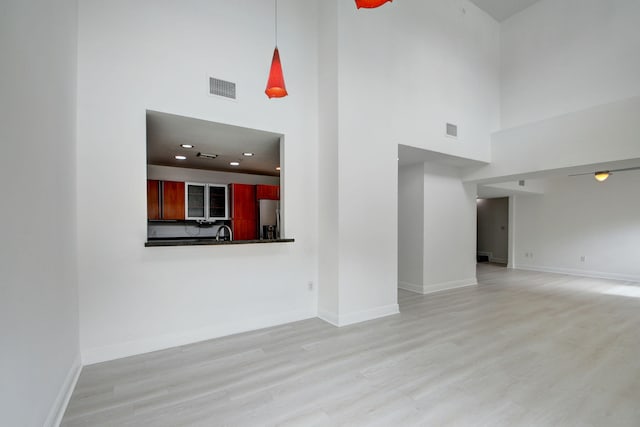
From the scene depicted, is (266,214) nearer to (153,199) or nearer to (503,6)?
(153,199)

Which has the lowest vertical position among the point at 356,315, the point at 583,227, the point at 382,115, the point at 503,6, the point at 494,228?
the point at 356,315

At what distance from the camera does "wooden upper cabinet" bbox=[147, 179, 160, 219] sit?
5305 millimetres

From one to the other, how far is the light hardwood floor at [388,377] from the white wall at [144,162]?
289mm

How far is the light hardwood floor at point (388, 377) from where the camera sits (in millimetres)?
1878

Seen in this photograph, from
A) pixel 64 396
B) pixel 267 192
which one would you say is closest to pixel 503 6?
pixel 267 192

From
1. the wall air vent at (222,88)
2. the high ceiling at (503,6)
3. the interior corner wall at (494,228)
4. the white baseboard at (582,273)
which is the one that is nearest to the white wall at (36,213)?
the wall air vent at (222,88)

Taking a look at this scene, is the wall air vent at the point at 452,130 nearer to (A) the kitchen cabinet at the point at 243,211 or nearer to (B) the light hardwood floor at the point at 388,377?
(B) the light hardwood floor at the point at 388,377

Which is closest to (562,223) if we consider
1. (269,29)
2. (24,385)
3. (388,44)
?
(388,44)

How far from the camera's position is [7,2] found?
1.26 m

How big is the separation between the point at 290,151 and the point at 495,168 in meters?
4.15

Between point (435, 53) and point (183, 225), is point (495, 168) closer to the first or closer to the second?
point (435, 53)

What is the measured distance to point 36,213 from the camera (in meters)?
1.57

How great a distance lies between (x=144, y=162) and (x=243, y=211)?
3.41 m

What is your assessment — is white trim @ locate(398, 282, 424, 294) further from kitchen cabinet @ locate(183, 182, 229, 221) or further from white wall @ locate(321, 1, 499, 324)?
kitchen cabinet @ locate(183, 182, 229, 221)
